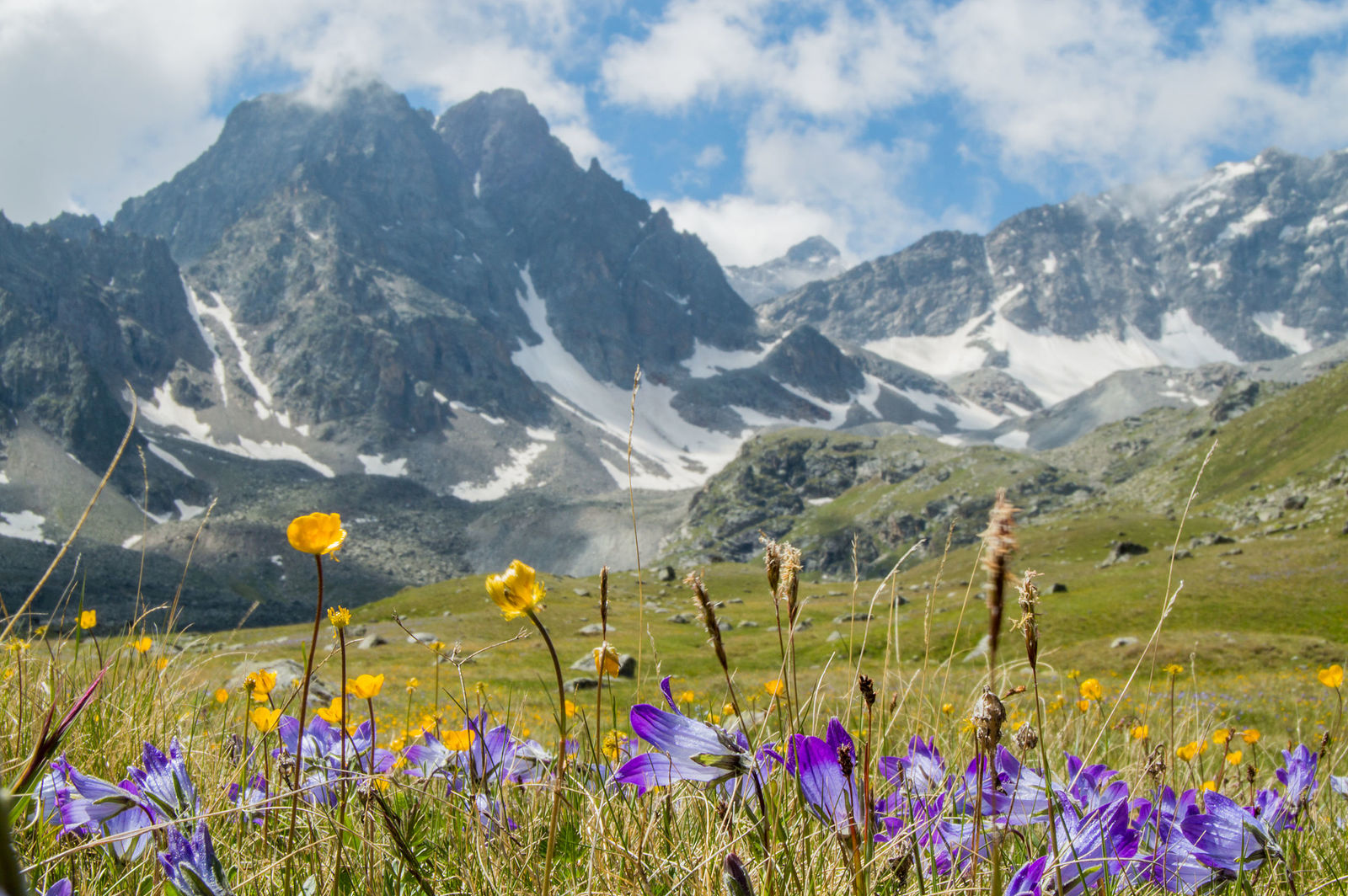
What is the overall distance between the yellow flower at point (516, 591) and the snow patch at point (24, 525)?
533 feet

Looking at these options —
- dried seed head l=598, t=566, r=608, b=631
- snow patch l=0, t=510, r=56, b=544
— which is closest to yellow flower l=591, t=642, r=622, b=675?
dried seed head l=598, t=566, r=608, b=631

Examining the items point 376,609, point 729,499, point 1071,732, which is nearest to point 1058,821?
point 1071,732

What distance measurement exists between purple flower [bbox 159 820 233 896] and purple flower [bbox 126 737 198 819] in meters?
0.19

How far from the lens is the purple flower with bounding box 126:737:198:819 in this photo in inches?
64.7

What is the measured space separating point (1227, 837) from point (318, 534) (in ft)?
6.71

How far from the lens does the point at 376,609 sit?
281 ft

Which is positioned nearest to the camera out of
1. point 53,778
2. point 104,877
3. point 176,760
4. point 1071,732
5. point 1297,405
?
point 176,760

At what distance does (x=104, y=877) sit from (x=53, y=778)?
360mm

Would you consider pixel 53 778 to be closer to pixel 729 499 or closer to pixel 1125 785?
pixel 1125 785

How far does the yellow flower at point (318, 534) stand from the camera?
4.92ft

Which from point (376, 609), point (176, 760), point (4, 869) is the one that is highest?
point (4, 869)

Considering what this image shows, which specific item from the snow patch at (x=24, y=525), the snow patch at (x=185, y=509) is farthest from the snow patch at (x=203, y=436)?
the snow patch at (x=24, y=525)

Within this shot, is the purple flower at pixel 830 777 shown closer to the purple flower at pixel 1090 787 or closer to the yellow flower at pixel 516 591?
the yellow flower at pixel 516 591

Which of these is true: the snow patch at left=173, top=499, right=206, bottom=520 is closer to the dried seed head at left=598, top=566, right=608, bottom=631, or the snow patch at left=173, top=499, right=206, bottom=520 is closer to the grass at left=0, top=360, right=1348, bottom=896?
the grass at left=0, top=360, right=1348, bottom=896
